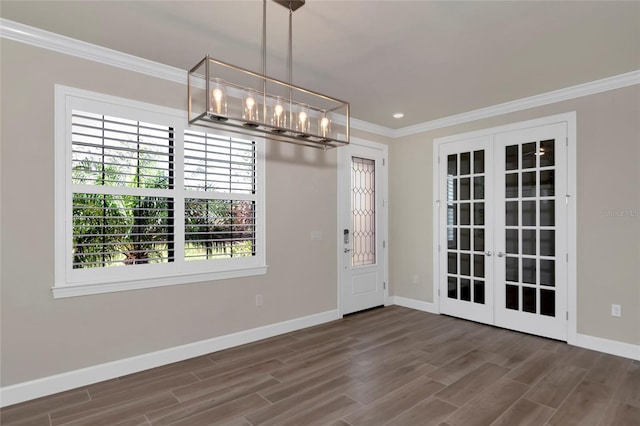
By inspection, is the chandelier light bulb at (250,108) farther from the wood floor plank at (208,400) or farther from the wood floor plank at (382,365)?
the wood floor plank at (382,365)

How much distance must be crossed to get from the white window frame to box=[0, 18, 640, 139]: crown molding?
1.04 ft

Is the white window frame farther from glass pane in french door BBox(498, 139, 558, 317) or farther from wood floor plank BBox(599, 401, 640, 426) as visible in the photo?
wood floor plank BBox(599, 401, 640, 426)

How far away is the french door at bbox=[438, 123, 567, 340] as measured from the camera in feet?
13.3

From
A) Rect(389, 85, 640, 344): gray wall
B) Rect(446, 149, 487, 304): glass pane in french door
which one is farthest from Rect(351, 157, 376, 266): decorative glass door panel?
Rect(389, 85, 640, 344): gray wall

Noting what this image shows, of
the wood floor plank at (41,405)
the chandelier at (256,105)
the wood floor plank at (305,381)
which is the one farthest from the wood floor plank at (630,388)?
the wood floor plank at (41,405)

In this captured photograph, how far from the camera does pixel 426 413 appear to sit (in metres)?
2.56

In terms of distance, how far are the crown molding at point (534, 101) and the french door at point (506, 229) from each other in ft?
0.92

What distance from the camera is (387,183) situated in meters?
5.65

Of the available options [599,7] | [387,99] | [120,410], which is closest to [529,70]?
[599,7]

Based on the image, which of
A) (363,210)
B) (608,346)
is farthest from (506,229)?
(363,210)

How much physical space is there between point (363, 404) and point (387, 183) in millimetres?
3610

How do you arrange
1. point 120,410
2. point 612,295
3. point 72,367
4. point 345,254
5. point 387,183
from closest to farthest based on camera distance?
point 120,410
point 72,367
point 612,295
point 345,254
point 387,183

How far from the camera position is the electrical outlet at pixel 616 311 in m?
3.59

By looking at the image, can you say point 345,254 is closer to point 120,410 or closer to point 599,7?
point 120,410
